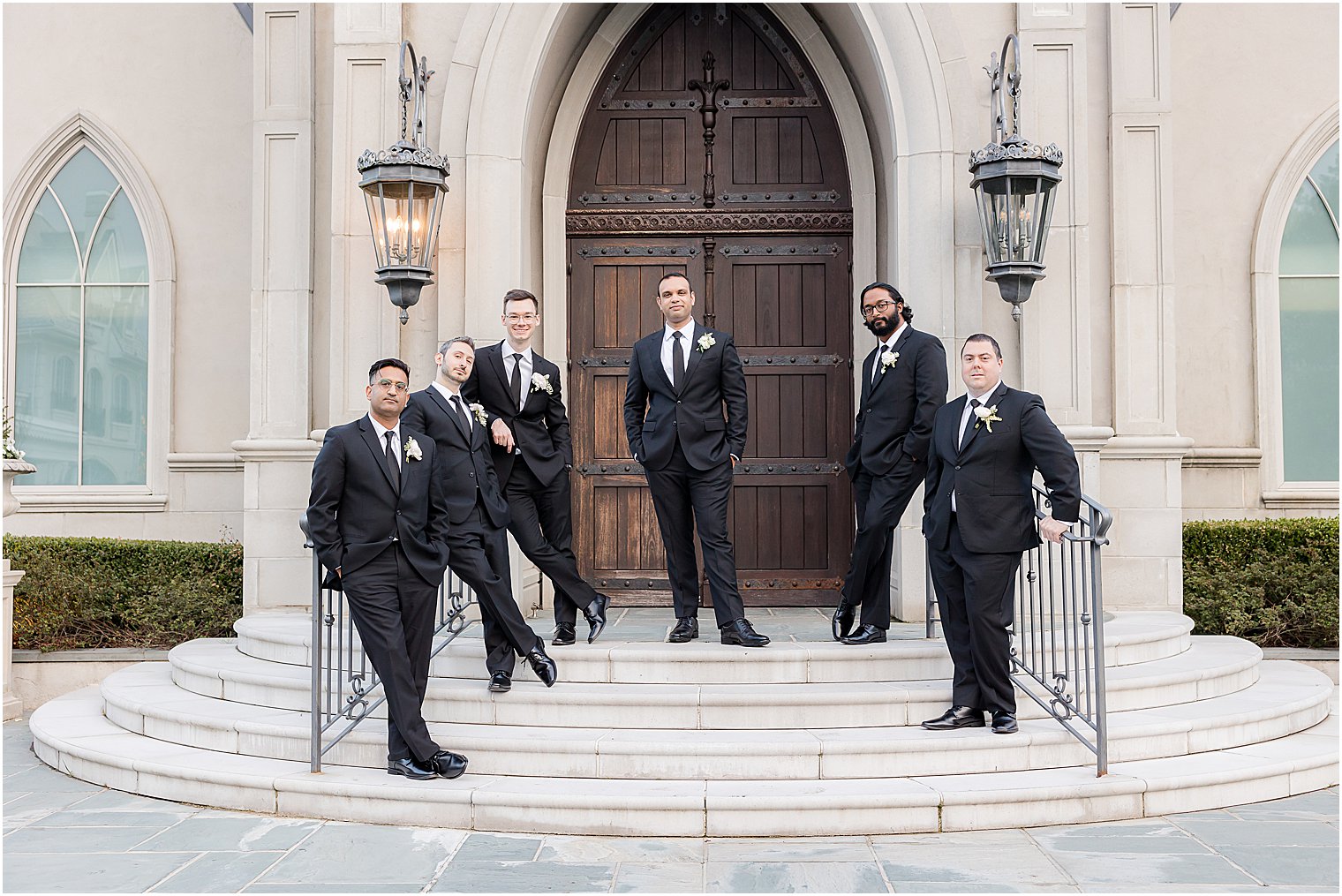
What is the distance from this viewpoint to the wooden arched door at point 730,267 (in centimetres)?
896

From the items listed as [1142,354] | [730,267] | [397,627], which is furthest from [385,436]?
[1142,354]

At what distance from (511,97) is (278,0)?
6.82 feet

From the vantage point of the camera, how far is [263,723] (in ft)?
19.5

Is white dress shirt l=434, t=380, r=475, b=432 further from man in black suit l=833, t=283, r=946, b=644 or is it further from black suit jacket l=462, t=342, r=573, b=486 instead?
man in black suit l=833, t=283, r=946, b=644

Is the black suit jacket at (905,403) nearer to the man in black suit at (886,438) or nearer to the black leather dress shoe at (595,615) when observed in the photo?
the man in black suit at (886,438)

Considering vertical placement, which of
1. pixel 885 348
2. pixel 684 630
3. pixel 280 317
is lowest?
pixel 684 630

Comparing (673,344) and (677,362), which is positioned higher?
(673,344)

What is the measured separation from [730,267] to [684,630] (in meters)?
3.51

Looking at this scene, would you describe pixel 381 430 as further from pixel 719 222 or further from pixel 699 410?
pixel 719 222

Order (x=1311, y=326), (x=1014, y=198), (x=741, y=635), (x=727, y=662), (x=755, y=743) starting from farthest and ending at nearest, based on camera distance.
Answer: (x=1311, y=326) → (x=1014, y=198) → (x=741, y=635) → (x=727, y=662) → (x=755, y=743)

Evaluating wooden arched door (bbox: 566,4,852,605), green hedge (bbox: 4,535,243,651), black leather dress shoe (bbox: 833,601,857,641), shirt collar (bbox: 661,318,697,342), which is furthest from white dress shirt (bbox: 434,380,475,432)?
green hedge (bbox: 4,535,243,651)

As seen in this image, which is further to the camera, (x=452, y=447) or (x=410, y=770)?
(x=452, y=447)

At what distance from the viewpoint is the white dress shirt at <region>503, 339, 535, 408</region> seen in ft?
21.0

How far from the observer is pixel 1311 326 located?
10.1m
